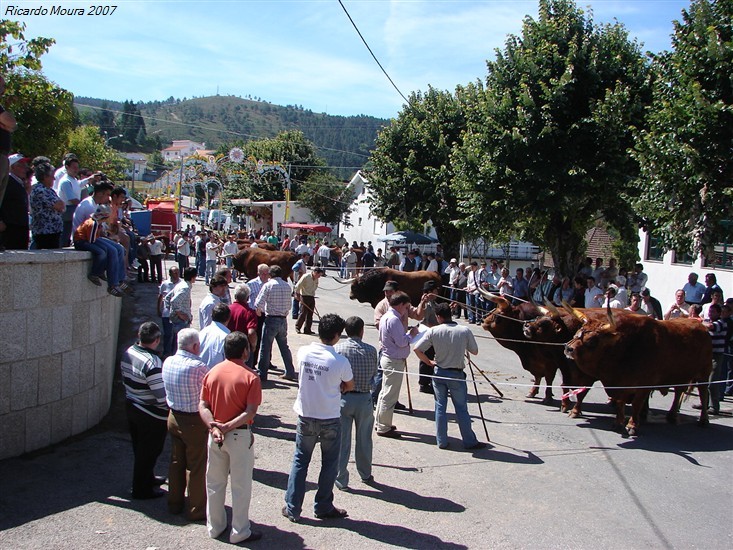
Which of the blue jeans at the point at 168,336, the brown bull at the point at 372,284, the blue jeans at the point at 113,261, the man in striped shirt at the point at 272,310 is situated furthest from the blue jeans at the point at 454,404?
the brown bull at the point at 372,284

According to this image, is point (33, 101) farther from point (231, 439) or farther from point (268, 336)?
point (231, 439)

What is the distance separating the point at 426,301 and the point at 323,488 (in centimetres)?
454

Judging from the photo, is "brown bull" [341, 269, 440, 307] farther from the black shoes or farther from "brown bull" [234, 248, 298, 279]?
the black shoes

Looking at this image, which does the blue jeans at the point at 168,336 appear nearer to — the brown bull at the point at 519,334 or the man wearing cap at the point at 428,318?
the man wearing cap at the point at 428,318

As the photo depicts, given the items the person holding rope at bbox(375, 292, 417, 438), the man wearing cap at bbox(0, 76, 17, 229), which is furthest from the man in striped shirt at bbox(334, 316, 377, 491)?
the man wearing cap at bbox(0, 76, 17, 229)

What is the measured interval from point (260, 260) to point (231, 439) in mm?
14506

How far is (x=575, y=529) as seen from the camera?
576cm

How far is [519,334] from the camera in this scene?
10.7 m

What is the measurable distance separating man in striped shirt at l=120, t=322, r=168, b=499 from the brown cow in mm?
5543

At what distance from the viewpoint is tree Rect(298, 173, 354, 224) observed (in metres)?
53.3

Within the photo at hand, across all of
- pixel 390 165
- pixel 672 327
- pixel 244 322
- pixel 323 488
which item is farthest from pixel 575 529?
pixel 390 165

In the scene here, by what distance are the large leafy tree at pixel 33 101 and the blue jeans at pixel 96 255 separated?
7114mm

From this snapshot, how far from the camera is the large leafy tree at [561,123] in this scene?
16703 mm

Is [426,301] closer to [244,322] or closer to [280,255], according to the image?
[244,322]
